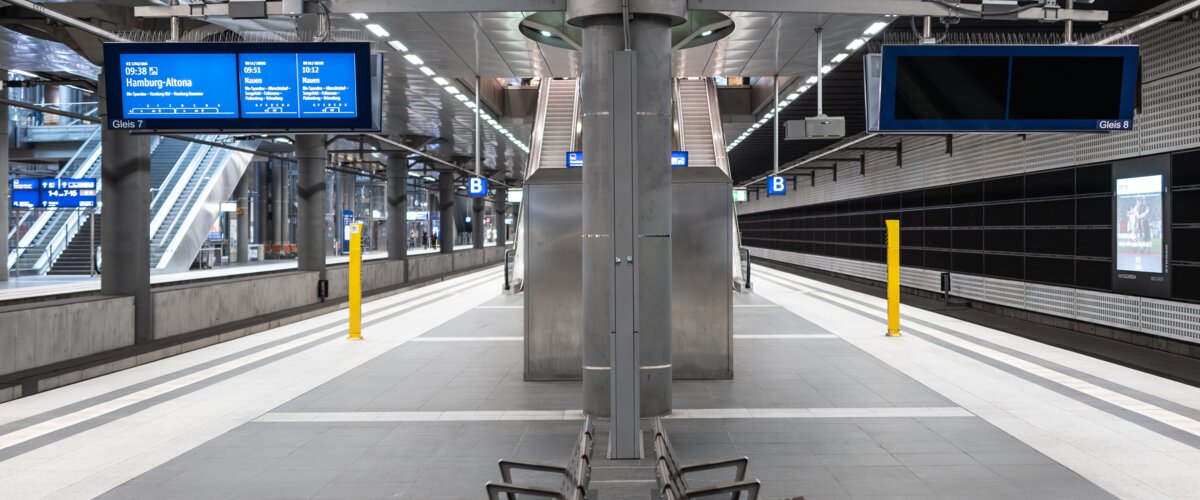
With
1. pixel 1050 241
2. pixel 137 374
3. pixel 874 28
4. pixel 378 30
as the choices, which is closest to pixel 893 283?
pixel 1050 241

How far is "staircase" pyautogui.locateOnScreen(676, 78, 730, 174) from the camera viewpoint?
2027 cm

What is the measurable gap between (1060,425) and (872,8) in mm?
4054

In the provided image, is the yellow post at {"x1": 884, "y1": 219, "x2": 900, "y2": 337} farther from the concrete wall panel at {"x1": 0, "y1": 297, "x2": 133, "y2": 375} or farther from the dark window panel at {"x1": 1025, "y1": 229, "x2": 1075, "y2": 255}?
the concrete wall panel at {"x1": 0, "y1": 297, "x2": 133, "y2": 375}

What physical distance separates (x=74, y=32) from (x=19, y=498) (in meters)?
8.90

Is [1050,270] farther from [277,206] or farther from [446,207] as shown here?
[277,206]

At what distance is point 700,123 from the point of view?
21344mm

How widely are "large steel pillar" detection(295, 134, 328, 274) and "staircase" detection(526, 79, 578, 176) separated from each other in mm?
5312

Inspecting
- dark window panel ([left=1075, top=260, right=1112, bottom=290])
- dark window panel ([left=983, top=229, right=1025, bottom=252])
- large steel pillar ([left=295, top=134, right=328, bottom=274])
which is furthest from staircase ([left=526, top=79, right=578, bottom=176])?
dark window panel ([left=1075, top=260, right=1112, bottom=290])

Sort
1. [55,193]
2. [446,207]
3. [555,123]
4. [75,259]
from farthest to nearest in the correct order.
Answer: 1. [446,207]
2. [75,259]
3. [55,193]
4. [555,123]

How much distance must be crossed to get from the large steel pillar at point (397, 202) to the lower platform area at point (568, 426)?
16.4 metres

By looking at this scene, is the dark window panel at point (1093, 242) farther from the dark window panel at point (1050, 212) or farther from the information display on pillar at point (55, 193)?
the information display on pillar at point (55, 193)

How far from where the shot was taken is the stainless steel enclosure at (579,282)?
9.68m

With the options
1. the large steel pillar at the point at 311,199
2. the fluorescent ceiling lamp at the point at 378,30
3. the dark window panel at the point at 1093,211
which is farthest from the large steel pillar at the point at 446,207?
the dark window panel at the point at 1093,211

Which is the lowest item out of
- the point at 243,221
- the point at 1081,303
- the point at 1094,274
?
the point at 1081,303
